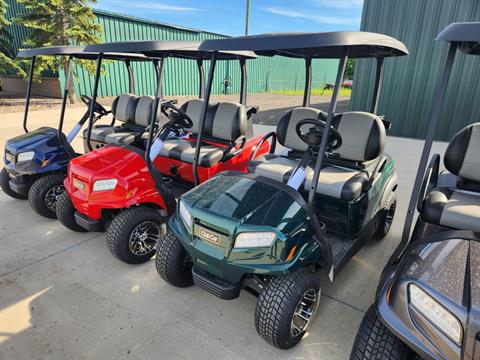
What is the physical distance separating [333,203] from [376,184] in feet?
1.62

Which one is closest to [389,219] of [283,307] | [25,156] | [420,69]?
[283,307]

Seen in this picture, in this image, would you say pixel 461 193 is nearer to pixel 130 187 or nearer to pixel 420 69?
pixel 130 187

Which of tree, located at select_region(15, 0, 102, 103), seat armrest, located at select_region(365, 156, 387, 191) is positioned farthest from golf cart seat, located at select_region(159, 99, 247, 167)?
tree, located at select_region(15, 0, 102, 103)

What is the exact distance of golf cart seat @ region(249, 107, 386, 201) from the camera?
2.43 metres

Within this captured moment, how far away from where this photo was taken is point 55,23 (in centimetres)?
1077

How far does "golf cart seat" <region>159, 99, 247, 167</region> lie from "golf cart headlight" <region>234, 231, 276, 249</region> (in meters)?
1.67

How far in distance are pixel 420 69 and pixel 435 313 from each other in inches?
306

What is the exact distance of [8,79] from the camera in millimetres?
14648

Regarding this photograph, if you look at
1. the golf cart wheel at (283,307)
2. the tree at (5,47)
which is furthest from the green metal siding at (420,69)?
the tree at (5,47)

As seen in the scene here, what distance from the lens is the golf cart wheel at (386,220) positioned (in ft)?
9.60

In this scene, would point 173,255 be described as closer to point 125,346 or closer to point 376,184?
point 125,346

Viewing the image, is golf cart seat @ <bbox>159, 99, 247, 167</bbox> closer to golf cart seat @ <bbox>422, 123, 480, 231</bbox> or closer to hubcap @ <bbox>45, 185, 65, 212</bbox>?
hubcap @ <bbox>45, 185, 65, 212</bbox>

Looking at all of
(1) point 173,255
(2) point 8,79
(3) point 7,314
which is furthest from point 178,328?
(2) point 8,79

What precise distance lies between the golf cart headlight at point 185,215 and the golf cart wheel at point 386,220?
1.78 m
